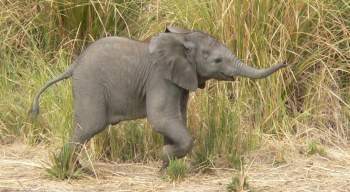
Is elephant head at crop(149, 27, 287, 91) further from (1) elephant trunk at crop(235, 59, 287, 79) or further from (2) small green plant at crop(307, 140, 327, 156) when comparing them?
(2) small green plant at crop(307, 140, 327, 156)

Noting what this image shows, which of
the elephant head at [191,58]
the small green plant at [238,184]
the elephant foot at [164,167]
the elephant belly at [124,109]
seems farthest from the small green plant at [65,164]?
the small green plant at [238,184]

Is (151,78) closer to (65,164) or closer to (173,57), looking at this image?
(173,57)

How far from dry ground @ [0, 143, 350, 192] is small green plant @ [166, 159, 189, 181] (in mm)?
49

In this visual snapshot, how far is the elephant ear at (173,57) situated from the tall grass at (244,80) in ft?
2.18

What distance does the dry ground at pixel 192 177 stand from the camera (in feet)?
18.9

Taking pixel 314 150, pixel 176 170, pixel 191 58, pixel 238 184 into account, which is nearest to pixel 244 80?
pixel 314 150

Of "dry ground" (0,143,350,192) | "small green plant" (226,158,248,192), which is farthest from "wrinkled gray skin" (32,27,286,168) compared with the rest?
"small green plant" (226,158,248,192)

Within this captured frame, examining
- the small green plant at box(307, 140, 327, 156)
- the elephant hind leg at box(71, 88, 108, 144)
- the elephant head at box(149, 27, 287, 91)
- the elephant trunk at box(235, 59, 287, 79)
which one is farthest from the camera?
the small green plant at box(307, 140, 327, 156)

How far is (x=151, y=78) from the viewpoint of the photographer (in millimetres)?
5863

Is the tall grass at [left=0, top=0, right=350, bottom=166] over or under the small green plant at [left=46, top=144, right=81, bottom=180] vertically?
over

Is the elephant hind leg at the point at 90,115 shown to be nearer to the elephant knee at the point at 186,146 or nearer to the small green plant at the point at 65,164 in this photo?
the small green plant at the point at 65,164

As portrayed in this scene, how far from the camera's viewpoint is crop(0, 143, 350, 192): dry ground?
5746mm

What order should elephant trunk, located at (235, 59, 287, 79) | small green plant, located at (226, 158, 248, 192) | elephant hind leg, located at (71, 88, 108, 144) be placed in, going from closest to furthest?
1. small green plant, located at (226, 158, 248, 192)
2. elephant trunk, located at (235, 59, 287, 79)
3. elephant hind leg, located at (71, 88, 108, 144)

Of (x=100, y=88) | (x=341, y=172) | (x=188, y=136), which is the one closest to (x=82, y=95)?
(x=100, y=88)
